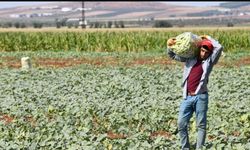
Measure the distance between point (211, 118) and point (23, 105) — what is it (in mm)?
4330

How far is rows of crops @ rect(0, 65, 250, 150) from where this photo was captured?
9.09 meters

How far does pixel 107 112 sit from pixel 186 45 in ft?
14.3

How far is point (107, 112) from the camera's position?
12.4 metres

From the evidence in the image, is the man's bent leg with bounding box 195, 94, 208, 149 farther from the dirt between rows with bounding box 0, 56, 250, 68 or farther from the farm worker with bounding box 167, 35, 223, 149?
the dirt between rows with bounding box 0, 56, 250, 68

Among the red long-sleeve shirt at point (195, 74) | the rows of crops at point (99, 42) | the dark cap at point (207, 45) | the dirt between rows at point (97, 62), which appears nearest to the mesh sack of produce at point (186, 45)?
the dark cap at point (207, 45)

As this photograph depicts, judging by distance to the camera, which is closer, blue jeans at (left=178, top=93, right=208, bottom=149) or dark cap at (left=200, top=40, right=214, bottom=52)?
dark cap at (left=200, top=40, right=214, bottom=52)

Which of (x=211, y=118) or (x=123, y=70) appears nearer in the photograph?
(x=211, y=118)

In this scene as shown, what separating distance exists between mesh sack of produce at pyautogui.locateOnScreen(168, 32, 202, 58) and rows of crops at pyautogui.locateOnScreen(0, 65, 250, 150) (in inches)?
A: 53.6

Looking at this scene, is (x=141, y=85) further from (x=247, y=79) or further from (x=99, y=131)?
(x=99, y=131)

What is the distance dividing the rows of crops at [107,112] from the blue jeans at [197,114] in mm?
193

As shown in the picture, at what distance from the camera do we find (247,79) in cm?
1878

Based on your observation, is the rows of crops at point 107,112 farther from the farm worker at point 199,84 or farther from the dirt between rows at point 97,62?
the dirt between rows at point 97,62

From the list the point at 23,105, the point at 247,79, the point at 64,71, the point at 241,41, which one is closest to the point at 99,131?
the point at 23,105

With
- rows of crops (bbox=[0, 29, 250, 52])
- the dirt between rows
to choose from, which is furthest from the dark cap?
rows of crops (bbox=[0, 29, 250, 52])
